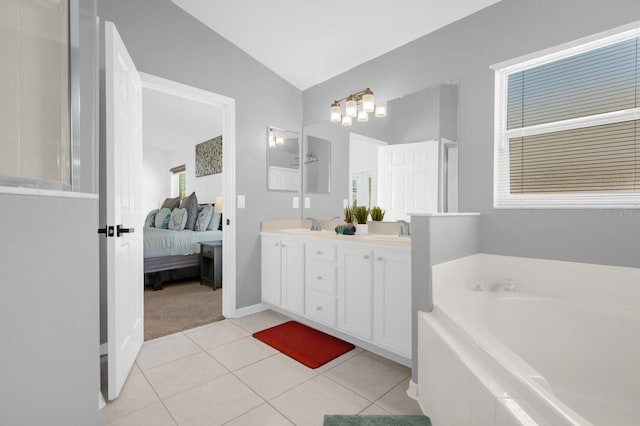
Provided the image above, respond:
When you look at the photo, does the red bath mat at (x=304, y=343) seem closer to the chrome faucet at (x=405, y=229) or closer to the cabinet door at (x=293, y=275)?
the cabinet door at (x=293, y=275)

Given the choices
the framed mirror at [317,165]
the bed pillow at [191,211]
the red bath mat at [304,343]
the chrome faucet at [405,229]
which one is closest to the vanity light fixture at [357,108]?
the framed mirror at [317,165]

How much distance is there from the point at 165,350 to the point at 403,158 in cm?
239

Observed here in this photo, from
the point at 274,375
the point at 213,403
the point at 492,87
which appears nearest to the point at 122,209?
the point at 213,403

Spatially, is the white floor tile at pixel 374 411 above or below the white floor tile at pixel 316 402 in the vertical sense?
above

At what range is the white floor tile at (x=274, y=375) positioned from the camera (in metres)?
1.74

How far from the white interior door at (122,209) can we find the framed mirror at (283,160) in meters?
1.23

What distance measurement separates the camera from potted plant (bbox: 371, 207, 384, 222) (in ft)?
8.46

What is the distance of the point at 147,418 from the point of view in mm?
1485

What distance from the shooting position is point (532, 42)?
182 centimetres

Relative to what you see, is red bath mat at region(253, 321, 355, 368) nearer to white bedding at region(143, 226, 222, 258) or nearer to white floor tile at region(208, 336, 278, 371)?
white floor tile at region(208, 336, 278, 371)

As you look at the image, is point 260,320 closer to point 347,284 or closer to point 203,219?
point 347,284
